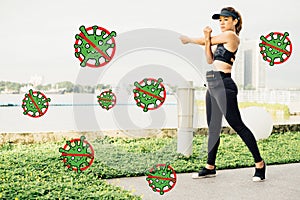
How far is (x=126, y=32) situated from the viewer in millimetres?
3279

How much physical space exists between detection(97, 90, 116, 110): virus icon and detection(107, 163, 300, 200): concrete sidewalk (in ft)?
2.12

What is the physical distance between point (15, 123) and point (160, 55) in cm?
326

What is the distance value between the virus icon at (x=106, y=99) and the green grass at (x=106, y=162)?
61 centimetres

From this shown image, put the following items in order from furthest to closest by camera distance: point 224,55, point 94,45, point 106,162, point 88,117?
point 106,162
point 88,117
point 224,55
point 94,45

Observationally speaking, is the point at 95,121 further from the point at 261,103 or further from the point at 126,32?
the point at 261,103

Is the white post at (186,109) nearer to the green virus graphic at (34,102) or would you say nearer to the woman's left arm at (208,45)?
the woman's left arm at (208,45)

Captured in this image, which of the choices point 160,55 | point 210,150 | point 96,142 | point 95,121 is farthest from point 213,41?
point 96,142

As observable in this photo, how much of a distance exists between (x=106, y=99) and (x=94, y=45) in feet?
2.46

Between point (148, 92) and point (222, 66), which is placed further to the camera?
point (222, 66)

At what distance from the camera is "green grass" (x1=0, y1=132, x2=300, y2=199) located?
9.40ft

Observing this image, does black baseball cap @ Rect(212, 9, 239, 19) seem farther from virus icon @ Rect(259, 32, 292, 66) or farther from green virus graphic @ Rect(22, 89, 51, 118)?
green virus graphic @ Rect(22, 89, 51, 118)

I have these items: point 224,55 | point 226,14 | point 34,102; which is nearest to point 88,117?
point 34,102

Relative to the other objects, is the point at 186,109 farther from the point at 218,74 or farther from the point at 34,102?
the point at 34,102

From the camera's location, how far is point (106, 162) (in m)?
3.99
